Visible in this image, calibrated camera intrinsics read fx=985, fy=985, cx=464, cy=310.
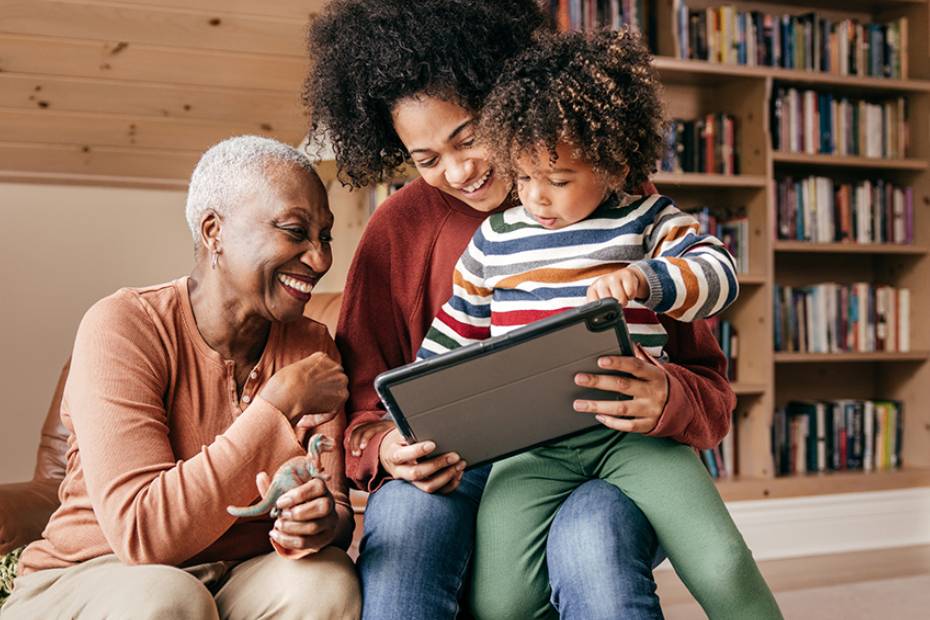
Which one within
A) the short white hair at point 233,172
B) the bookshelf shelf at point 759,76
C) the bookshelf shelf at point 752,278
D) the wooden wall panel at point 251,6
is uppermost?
the wooden wall panel at point 251,6

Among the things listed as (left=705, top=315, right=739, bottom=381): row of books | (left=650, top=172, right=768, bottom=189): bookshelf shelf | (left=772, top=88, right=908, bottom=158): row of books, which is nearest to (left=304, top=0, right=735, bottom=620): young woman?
(left=650, top=172, right=768, bottom=189): bookshelf shelf

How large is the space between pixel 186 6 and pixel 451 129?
1656mm

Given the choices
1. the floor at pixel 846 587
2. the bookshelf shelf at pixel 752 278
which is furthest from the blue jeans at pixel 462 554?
the bookshelf shelf at pixel 752 278

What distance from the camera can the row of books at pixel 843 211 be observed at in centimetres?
363

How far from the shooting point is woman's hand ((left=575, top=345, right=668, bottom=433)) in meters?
1.20

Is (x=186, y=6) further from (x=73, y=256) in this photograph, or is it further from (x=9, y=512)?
(x=9, y=512)

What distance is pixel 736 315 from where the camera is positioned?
11.9 ft

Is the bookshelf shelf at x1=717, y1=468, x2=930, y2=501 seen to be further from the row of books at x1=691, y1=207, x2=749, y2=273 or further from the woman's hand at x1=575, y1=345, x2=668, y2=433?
the woman's hand at x1=575, y1=345, x2=668, y2=433

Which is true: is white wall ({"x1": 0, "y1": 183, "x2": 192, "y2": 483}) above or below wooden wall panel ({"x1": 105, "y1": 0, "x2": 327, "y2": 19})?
below

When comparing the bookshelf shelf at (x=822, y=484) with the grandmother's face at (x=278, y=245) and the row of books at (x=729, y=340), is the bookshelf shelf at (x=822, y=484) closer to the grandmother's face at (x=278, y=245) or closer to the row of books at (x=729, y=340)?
the row of books at (x=729, y=340)

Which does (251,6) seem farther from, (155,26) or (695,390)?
(695,390)

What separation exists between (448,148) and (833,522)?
2.71m

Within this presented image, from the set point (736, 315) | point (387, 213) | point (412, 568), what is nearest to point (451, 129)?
point (387, 213)

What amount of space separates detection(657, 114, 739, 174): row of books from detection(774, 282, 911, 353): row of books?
53 cm
